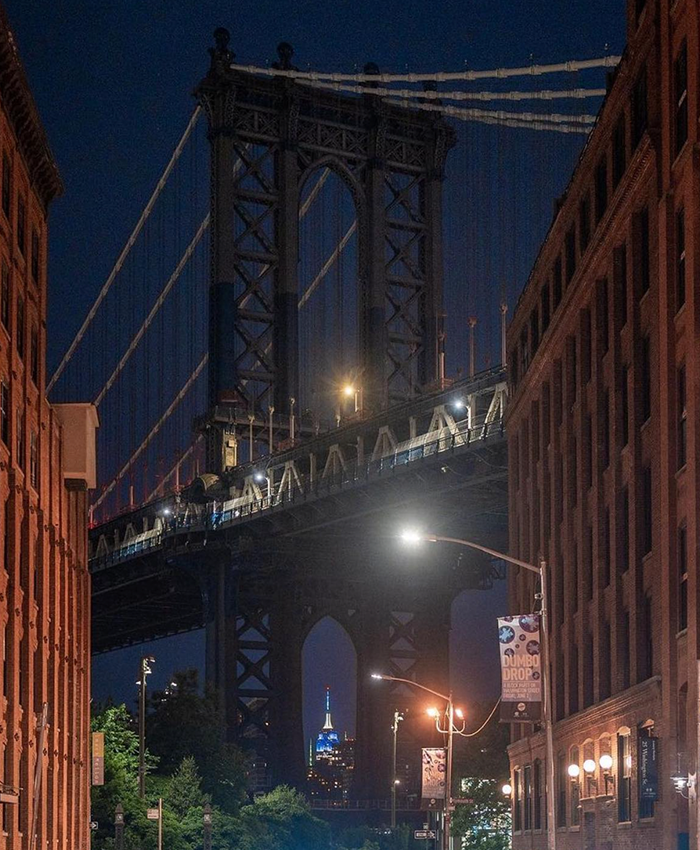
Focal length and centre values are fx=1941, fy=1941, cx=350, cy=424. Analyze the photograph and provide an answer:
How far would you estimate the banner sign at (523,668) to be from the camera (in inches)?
1602

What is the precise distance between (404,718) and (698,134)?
108 metres

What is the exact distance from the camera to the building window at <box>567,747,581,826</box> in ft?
178

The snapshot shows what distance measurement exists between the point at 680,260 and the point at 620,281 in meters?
8.32

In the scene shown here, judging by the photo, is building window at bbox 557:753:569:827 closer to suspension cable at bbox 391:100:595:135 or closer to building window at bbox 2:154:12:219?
building window at bbox 2:154:12:219

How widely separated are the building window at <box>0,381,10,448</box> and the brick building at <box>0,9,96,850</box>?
0.07 m

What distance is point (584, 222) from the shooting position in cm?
5691

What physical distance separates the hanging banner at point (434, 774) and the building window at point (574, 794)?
458 inches

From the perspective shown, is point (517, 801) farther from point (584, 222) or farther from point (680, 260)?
point (680, 260)

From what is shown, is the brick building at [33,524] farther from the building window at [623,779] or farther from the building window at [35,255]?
the building window at [623,779]

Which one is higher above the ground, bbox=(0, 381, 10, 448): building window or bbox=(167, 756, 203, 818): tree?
bbox=(0, 381, 10, 448): building window

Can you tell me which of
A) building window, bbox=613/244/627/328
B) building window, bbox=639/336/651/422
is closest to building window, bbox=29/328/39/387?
building window, bbox=613/244/627/328

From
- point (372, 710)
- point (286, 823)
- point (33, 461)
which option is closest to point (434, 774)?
point (33, 461)

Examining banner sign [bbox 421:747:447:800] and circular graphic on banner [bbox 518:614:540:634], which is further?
banner sign [bbox 421:747:447:800]

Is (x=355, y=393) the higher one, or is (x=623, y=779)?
(x=355, y=393)
